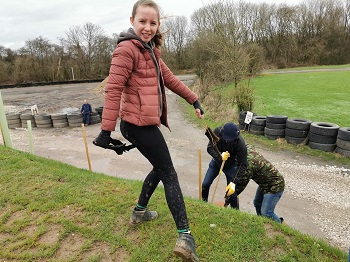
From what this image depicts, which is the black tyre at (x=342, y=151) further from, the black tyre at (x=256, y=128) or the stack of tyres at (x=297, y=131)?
the black tyre at (x=256, y=128)

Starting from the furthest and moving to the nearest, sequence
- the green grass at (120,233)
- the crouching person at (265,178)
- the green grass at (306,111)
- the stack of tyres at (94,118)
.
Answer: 1. the stack of tyres at (94,118)
2. the green grass at (306,111)
3. the crouching person at (265,178)
4. the green grass at (120,233)

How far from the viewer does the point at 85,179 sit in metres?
4.47

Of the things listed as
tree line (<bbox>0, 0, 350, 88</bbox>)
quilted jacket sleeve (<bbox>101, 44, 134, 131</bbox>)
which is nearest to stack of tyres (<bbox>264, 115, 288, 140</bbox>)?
quilted jacket sleeve (<bbox>101, 44, 134, 131</bbox>)

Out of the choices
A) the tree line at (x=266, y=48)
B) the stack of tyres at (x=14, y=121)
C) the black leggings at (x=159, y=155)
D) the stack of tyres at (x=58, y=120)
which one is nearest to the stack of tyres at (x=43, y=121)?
the stack of tyres at (x=58, y=120)

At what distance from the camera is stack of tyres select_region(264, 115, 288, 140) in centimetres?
957

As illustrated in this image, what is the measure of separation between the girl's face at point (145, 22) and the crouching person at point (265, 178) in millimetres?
2436

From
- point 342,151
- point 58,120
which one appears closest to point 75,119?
point 58,120

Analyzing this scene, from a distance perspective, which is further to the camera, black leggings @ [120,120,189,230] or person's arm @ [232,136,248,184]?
person's arm @ [232,136,248,184]

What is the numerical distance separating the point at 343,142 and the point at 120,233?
7427mm

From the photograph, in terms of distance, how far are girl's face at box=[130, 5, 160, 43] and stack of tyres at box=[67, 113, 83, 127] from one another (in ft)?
41.2

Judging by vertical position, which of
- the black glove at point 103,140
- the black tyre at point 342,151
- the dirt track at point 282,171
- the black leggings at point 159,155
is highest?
the black glove at point 103,140

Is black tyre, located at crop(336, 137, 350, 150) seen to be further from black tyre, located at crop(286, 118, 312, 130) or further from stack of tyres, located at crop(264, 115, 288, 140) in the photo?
stack of tyres, located at crop(264, 115, 288, 140)

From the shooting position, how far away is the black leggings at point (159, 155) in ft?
7.63

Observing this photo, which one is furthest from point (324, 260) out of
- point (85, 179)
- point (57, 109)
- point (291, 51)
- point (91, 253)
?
point (291, 51)
